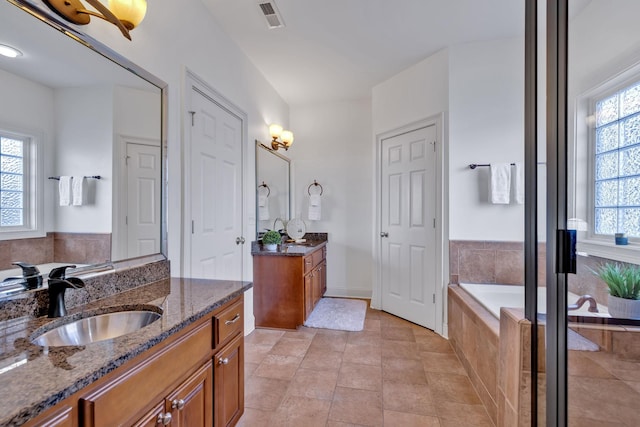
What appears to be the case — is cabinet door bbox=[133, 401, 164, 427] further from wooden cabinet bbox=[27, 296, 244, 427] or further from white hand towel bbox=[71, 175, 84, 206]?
white hand towel bbox=[71, 175, 84, 206]

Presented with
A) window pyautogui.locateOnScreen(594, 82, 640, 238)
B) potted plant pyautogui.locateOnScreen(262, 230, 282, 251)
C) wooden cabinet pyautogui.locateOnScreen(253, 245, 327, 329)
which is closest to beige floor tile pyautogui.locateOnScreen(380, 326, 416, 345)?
wooden cabinet pyautogui.locateOnScreen(253, 245, 327, 329)

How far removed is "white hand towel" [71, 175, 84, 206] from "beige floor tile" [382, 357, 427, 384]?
212 cm

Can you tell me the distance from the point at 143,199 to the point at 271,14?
5.57 ft

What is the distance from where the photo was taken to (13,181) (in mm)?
1070

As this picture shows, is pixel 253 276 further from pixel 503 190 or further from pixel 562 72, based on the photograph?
pixel 562 72

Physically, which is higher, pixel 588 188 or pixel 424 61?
pixel 424 61

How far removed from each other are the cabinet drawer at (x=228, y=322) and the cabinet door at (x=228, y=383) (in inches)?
1.8

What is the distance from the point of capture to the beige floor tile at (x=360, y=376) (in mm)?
2033

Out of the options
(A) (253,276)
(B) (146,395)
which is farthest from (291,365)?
(B) (146,395)

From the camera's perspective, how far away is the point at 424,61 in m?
3.03

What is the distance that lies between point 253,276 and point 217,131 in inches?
57.1

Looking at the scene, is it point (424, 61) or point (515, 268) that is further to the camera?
point (424, 61)

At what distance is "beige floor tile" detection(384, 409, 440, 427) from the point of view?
1658 millimetres

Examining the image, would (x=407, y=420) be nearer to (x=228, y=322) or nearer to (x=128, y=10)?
(x=228, y=322)
